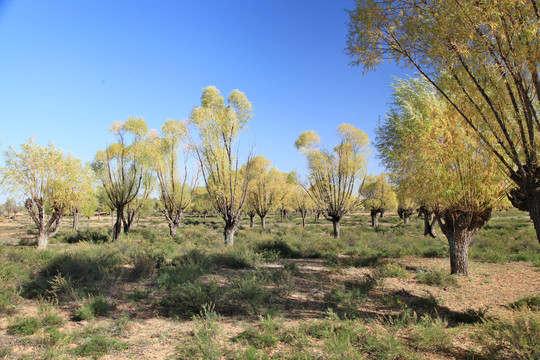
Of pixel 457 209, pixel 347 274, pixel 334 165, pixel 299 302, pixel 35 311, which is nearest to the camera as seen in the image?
pixel 35 311

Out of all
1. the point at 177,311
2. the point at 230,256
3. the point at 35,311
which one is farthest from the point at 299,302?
the point at 35,311

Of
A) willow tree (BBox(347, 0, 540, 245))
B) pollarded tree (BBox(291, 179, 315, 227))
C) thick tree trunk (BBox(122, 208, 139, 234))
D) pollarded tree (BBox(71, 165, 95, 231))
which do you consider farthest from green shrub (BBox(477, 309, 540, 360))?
pollarded tree (BBox(291, 179, 315, 227))

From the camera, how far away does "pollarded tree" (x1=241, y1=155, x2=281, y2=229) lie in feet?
106

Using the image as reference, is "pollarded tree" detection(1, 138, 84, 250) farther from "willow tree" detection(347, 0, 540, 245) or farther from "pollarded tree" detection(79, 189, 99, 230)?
"willow tree" detection(347, 0, 540, 245)

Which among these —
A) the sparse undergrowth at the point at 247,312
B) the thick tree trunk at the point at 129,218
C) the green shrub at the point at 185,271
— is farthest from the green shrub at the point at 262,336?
the thick tree trunk at the point at 129,218

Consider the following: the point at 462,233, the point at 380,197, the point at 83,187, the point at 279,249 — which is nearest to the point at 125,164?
the point at 83,187

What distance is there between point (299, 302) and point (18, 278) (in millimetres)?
9189

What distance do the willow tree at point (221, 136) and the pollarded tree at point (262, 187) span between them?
54.6 ft

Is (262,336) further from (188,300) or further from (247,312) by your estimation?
(188,300)

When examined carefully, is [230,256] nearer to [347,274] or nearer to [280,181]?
[347,274]

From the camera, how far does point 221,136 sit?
1413cm

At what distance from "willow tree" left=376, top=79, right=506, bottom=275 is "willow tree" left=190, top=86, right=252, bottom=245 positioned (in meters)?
7.50

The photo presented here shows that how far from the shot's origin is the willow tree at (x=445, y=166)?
8398mm

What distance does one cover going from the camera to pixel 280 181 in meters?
37.2
